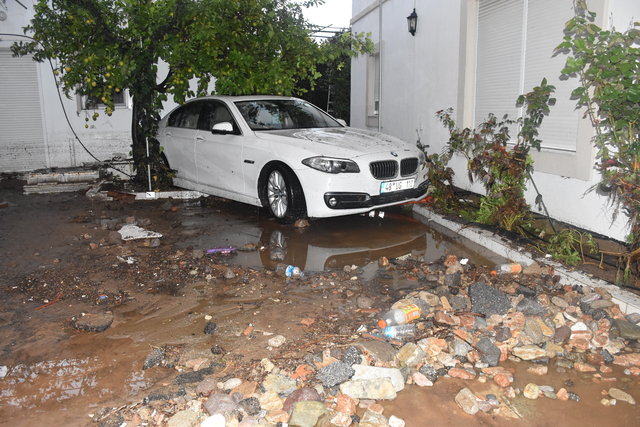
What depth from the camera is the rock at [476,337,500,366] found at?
3654 mm

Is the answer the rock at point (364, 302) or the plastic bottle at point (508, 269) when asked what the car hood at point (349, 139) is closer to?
the plastic bottle at point (508, 269)

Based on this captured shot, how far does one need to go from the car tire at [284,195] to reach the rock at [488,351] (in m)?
3.42

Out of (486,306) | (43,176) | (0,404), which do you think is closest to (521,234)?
(486,306)

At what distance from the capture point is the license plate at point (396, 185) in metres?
6.76

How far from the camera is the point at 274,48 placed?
941cm

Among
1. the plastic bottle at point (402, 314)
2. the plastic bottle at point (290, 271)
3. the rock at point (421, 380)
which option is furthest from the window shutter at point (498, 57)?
the rock at point (421, 380)

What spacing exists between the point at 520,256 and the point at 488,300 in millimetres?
1468

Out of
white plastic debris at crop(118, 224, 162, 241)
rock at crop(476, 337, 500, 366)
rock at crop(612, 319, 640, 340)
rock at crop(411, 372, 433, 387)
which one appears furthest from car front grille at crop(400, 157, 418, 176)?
rock at crop(411, 372, 433, 387)

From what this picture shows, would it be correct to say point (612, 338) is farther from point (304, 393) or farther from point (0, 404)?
point (0, 404)

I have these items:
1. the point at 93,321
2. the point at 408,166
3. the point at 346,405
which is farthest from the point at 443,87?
the point at 346,405

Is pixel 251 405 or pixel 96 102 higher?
pixel 96 102

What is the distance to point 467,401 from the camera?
3.17 m

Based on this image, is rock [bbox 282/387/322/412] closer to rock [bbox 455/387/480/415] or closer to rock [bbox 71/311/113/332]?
rock [bbox 455/387/480/415]

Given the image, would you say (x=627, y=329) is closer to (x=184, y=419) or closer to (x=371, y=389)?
(x=371, y=389)
